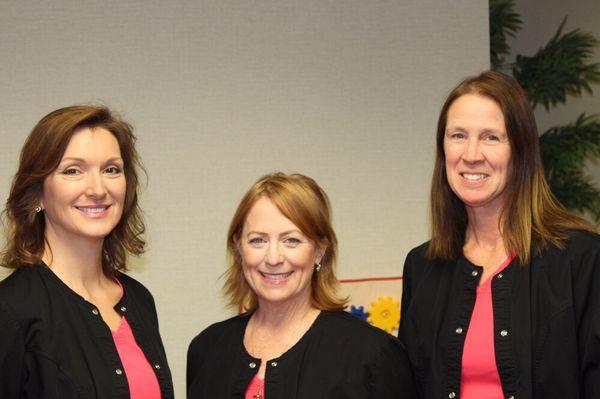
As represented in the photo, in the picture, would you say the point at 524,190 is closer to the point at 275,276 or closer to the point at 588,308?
the point at 588,308

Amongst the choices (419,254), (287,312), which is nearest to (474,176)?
(419,254)

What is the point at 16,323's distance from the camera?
2.24m

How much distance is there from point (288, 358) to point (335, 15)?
2.13 metres

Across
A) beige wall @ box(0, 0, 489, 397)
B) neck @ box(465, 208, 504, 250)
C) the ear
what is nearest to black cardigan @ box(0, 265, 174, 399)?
the ear

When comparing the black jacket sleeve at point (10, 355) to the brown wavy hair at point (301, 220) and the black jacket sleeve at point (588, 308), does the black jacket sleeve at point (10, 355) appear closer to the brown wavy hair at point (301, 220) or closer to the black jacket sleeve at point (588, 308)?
the brown wavy hair at point (301, 220)

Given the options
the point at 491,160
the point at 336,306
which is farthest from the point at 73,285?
the point at 491,160

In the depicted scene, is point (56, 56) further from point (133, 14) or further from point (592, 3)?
point (592, 3)

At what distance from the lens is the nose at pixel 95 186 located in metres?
2.41

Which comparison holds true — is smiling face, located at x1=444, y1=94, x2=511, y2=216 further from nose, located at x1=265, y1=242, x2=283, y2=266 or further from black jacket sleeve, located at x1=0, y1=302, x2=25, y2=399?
black jacket sleeve, located at x1=0, y1=302, x2=25, y2=399

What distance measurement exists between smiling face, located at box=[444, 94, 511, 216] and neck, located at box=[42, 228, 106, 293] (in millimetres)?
1070

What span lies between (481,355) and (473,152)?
1.87ft

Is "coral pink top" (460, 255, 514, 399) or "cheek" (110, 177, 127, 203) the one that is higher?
"cheek" (110, 177, 127, 203)

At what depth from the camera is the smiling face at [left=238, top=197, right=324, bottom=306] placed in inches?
99.2

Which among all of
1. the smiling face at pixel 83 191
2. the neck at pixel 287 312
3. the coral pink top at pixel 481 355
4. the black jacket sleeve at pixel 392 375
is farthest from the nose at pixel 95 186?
the coral pink top at pixel 481 355
